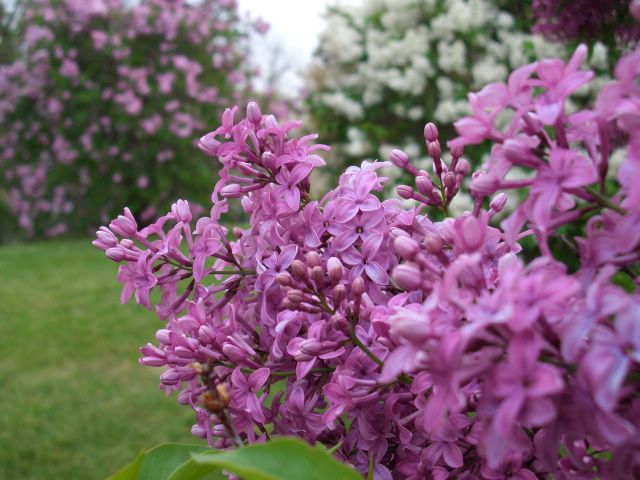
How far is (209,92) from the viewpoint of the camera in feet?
28.8

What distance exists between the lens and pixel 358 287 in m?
0.71

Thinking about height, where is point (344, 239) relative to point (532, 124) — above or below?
below

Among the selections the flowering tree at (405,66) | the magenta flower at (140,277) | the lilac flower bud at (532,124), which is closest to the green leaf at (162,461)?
the magenta flower at (140,277)

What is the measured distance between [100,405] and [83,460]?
581 mm

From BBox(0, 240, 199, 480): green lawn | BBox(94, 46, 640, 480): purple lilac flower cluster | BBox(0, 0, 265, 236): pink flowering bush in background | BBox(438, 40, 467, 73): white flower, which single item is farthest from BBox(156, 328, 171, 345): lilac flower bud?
BBox(0, 0, 265, 236): pink flowering bush in background

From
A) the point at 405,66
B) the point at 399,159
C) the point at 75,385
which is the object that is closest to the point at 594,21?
the point at 399,159

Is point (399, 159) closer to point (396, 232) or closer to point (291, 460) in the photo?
point (396, 232)

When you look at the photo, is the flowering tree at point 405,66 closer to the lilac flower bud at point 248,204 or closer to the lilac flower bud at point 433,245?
the lilac flower bud at point 248,204

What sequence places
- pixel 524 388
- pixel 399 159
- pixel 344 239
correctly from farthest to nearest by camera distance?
pixel 399 159, pixel 344 239, pixel 524 388

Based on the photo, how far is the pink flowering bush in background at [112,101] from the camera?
8.41 m

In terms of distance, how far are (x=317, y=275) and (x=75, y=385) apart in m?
3.68

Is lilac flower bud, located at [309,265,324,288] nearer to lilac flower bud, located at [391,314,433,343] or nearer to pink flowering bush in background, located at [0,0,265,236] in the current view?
lilac flower bud, located at [391,314,433,343]

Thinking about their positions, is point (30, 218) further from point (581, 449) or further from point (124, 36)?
point (581, 449)

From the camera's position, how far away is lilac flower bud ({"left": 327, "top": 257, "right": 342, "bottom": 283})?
0.73 meters
